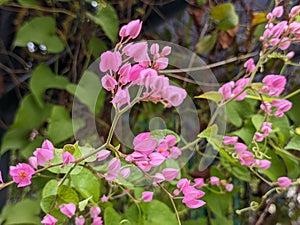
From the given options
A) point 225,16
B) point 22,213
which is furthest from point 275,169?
point 22,213

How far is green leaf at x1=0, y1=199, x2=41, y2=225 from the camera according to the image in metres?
0.82

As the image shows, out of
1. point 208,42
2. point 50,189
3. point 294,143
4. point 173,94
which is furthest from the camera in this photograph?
point 208,42

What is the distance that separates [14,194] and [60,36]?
340 millimetres

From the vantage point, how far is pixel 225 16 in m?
0.89

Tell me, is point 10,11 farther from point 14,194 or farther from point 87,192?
point 87,192

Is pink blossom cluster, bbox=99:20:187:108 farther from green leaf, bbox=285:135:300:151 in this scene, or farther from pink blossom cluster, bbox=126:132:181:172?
green leaf, bbox=285:135:300:151

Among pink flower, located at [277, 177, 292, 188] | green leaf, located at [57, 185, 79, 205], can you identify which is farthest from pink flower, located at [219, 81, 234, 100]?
green leaf, located at [57, 185, 79, 205]

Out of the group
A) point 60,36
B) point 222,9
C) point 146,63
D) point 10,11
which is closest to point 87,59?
point 60,36

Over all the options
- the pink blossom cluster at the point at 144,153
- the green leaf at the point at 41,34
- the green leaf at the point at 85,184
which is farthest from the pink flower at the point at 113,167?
the green leaf at the point at 41,34

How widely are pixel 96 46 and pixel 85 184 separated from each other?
1.59 ft

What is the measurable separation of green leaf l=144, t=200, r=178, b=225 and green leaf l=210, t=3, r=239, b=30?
409 mm

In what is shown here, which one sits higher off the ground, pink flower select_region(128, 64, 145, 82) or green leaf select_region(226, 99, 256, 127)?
pink flower select_region(128, 64, 145, 82)

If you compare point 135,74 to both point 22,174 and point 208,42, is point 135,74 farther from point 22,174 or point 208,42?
point 208,42

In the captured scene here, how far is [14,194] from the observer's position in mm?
857
